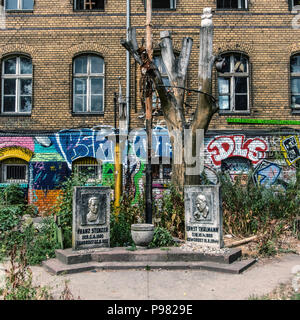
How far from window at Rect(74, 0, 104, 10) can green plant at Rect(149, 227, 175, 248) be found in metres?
9.34

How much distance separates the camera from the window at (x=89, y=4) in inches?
504

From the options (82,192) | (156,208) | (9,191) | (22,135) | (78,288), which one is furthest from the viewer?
(22,135)

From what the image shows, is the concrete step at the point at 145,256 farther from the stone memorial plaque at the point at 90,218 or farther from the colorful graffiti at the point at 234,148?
the colorful graffiti at the point at 234,148

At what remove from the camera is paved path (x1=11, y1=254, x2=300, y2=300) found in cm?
464

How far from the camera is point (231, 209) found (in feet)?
28.0

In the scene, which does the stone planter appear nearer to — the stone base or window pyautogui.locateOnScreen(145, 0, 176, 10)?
the stone base

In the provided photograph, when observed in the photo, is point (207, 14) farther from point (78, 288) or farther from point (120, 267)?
point (78, 288)

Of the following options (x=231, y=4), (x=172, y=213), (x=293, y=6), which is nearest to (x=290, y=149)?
(x=293, y=6)

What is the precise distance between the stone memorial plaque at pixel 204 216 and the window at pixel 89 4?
8959 mm

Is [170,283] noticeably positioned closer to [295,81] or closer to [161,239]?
[161,239]

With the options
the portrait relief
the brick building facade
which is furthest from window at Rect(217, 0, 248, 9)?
the portrait relief

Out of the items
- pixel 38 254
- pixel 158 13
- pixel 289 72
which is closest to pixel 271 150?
pixel 289 72

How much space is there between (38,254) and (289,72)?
10.4m

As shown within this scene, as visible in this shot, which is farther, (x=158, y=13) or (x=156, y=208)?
(x=158, y=13)
